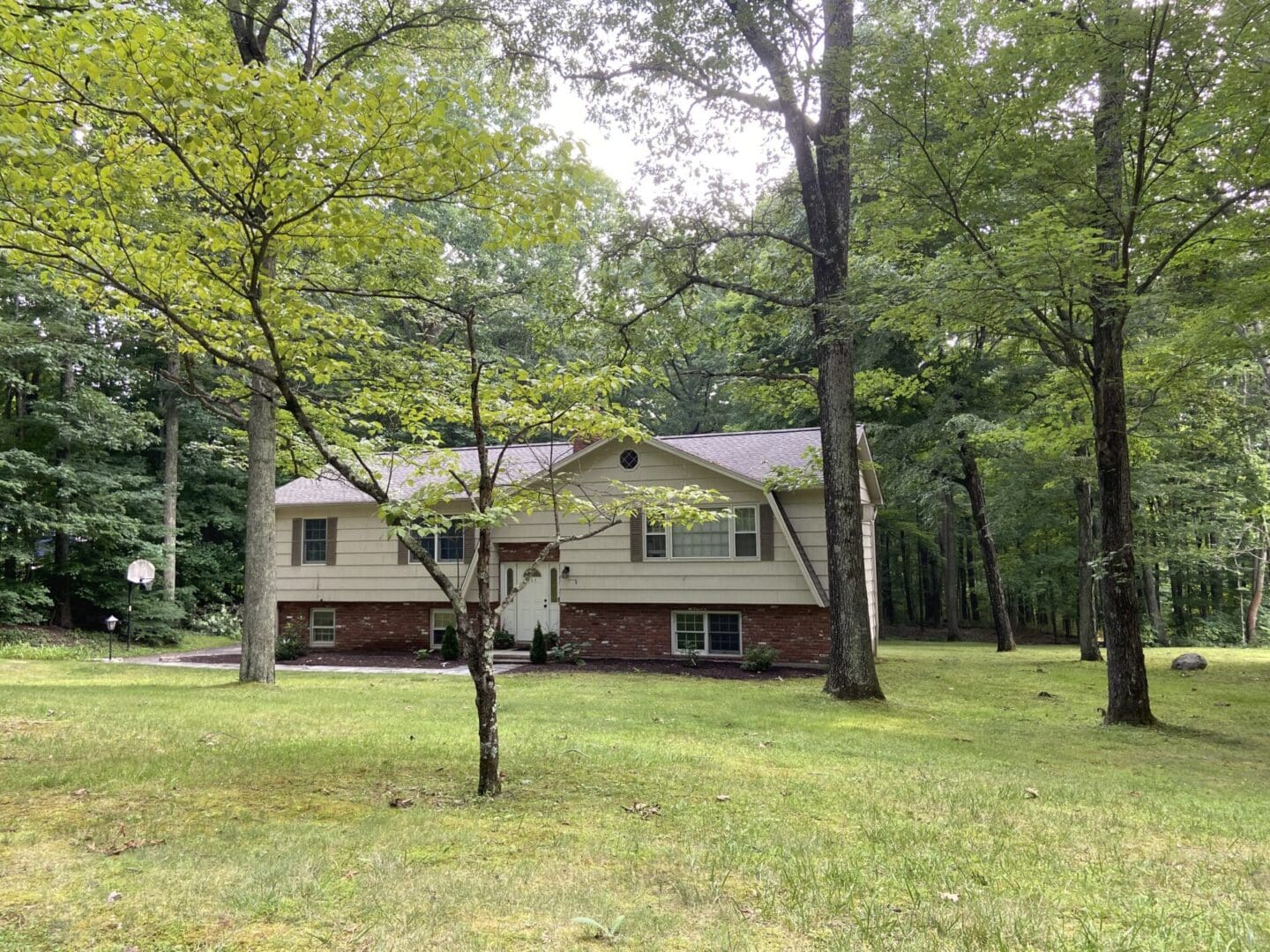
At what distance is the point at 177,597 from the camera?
24.4 m

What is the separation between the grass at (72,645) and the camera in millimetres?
17781

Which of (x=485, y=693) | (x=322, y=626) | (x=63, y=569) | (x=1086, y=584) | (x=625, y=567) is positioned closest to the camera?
(x=485, y=693)

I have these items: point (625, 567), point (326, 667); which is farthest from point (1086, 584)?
point (326, 667)

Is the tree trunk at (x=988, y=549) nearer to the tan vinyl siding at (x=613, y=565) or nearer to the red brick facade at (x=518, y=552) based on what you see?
the tan vinyl siding at (x=613, y=565)

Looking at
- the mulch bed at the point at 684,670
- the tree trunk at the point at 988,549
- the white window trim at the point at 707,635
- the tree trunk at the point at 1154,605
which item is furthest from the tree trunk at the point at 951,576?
the mulch bed at the point at 684,670

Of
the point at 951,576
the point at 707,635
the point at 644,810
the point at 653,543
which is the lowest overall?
the point at 707,635

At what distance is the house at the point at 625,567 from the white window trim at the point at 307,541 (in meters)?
0.03

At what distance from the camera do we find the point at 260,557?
12.0 meters

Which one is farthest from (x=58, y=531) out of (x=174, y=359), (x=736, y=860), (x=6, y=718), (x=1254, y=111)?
(x=1254, y=111)

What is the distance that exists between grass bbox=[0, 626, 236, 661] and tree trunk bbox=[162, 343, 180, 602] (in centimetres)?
185

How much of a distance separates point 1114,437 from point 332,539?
15897mm

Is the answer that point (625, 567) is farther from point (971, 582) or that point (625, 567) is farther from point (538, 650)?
point (971, 582)

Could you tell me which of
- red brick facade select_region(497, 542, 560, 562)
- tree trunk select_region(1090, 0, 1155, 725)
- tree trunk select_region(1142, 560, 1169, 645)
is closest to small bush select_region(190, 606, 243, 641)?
red brick facade select_region(497, 542, 560, 562)

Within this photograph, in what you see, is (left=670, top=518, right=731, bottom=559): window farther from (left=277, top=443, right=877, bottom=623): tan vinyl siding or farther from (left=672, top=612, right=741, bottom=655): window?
(left=672, top=612, right=741, bottom=655): window
